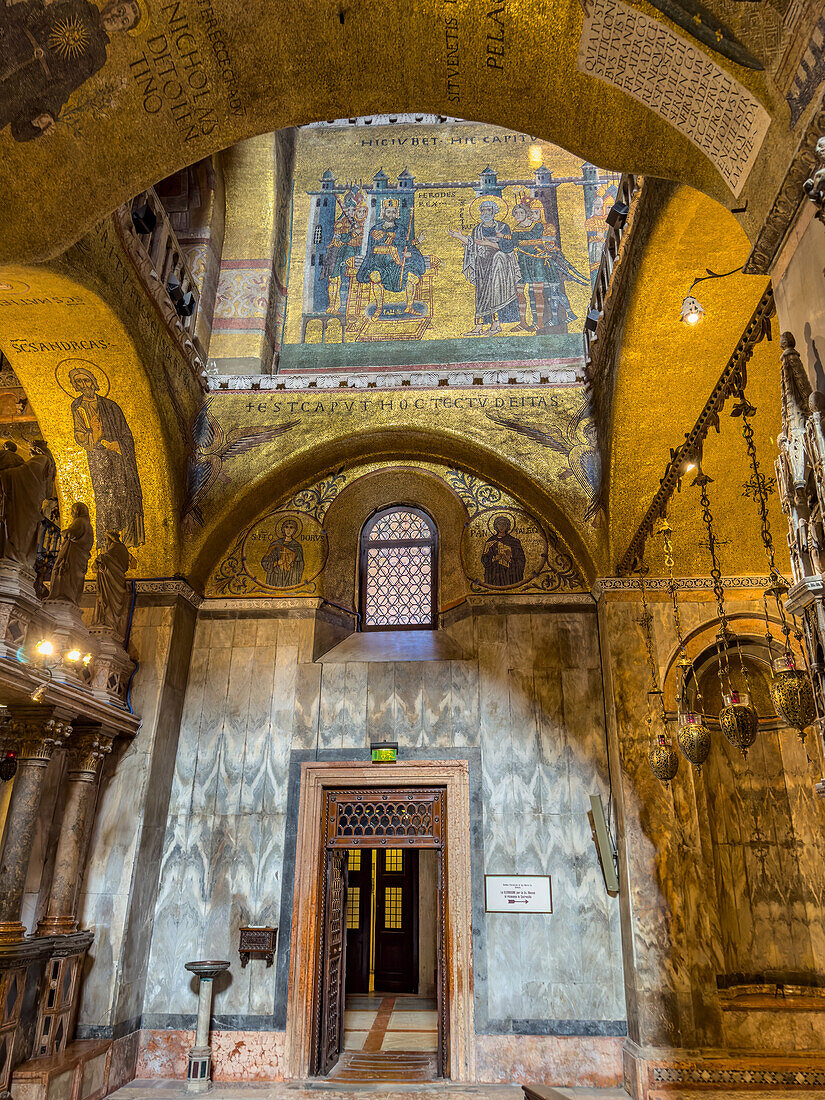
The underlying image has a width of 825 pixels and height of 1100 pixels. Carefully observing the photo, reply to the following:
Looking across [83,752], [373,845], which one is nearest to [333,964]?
[373,845]

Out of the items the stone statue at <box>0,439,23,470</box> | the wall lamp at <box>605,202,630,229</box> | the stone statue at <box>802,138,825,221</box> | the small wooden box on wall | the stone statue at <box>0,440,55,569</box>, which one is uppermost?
the wall lamp at <box>605,202,630,229</box>

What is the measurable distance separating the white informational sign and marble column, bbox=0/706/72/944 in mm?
4694

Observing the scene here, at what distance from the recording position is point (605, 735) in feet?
29.1

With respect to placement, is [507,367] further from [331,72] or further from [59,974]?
[59,974]

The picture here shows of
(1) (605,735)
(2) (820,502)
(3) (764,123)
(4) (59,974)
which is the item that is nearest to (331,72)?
(3) (764,123)

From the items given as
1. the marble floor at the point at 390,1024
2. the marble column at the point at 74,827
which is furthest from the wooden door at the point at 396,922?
the marble column at the point at 74,827

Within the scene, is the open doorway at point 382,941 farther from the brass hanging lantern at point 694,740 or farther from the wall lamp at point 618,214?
the wall lamp at point 618,214

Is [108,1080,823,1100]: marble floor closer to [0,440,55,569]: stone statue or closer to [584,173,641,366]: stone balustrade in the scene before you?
[0,440,55,569]: stone statue

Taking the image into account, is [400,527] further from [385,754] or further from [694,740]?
[694,740]

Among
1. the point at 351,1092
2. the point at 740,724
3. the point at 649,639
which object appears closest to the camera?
the point at 740,724

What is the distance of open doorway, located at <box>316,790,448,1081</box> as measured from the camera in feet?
27.7

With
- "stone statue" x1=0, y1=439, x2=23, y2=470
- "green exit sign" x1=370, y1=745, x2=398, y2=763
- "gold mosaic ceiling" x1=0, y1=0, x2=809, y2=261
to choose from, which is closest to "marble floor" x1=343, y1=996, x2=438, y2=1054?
"green exit sign" x1=370, y1=745, x2=398, y2=763

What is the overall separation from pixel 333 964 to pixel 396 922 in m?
6.02

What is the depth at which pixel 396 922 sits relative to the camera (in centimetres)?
1430
